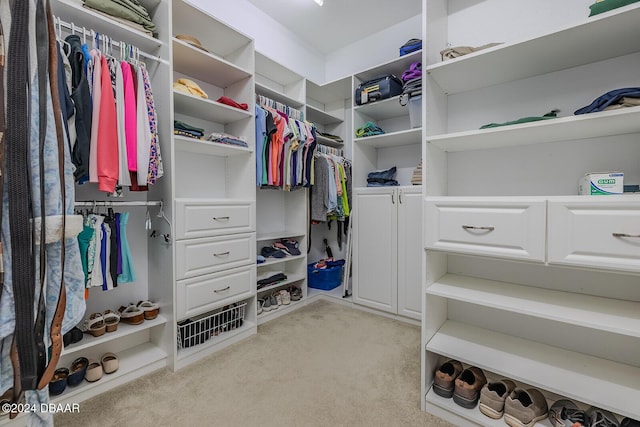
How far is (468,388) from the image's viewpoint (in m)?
1.36

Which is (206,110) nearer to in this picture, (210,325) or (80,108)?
(80,108)

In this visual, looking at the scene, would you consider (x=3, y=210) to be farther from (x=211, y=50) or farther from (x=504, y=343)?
(x=211, y=50)

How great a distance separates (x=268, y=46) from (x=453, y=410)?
3.20m

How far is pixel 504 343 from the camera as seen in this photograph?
5.00ft

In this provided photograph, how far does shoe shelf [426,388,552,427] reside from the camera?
49.8 inches

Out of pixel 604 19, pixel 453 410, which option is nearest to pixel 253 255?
pixel 453 410

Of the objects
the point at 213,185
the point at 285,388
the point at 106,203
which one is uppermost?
the point at 213,185

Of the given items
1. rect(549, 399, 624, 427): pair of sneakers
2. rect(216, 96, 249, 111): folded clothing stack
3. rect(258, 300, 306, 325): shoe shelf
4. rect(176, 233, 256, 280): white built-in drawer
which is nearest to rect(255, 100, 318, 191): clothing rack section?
rect(216, 96, 249, 111): folded clothing stack

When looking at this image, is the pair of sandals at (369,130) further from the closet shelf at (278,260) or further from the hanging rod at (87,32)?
the hanging rod at (87,32)

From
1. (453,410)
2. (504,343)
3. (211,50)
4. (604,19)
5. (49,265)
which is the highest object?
(211,50)

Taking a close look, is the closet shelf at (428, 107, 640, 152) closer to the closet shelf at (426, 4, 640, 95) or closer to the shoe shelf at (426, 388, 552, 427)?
the closet shelf at (426, 4, 640, 95)

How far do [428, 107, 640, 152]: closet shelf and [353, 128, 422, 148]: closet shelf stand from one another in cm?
83

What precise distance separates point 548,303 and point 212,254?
190cm

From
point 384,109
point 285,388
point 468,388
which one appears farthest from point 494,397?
point 384,109
